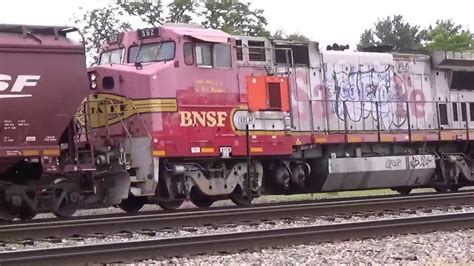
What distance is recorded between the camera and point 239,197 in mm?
17578

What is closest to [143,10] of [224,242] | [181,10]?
[181,10]

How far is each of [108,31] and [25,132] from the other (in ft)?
130

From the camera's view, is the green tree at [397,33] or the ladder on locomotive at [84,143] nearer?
the ladder on locomotive at [84,143]

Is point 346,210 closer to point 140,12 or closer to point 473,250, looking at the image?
point 473,250

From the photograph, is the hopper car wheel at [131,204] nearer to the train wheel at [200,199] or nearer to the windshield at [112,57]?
the train wheel at [200,199]

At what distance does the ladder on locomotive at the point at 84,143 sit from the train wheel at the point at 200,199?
9.07 ft

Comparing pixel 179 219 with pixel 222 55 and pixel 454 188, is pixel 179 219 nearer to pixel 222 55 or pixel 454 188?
pixel 222 55

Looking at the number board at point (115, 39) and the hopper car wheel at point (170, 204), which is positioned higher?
the number board at point (115, 39)

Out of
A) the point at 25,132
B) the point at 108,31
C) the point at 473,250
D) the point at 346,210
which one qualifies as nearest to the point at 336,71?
the point at 346,210

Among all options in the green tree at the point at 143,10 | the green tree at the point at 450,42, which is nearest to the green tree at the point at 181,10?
the green tree at the point at 143,10

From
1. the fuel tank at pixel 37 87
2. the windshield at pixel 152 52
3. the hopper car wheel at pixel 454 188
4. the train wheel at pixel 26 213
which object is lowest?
the hopper car wheel at pixel 454 188

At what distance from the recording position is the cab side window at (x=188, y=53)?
16.4m

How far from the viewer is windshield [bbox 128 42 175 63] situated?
16.5 metres

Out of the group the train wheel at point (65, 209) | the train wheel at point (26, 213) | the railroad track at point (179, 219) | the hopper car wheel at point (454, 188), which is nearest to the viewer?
the railroad track at point (179, 219)
